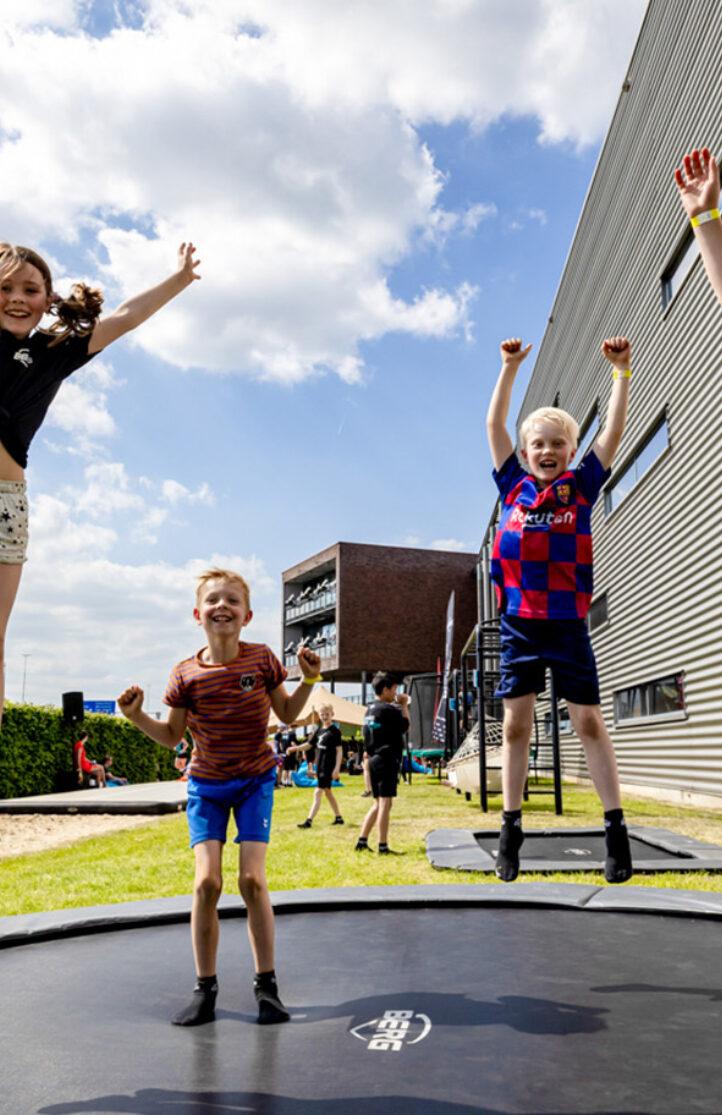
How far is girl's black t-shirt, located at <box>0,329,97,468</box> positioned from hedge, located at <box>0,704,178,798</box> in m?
10.4

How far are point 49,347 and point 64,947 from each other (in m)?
2.37

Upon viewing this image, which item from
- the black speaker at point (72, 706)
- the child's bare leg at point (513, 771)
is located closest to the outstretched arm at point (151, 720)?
the child's bare leg at point (513, 771)

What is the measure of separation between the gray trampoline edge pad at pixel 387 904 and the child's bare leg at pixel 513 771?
1281 millimetres

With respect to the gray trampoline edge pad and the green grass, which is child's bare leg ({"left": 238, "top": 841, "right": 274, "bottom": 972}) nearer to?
the gray trampoline edge pad

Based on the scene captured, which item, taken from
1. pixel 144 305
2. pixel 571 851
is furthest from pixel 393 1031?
pixel 571 851

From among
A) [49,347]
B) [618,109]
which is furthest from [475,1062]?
[618,109]

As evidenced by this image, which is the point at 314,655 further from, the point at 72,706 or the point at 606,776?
the point at 72,706

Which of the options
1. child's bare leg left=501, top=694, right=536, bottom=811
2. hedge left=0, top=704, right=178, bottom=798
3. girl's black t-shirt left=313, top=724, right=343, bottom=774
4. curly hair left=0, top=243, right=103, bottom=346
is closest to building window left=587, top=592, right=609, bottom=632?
girl's black t-shirt left=313, top=724, right=343, bottom=774

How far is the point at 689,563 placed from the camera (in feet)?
32.3

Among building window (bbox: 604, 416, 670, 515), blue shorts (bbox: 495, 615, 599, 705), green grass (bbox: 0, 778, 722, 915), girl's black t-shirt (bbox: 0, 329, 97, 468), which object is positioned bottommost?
green grass (bbox: 0, 778, 722, 915)

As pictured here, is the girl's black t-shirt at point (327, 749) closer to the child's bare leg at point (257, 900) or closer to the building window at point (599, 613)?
the child's bare leg at point (257, 900)

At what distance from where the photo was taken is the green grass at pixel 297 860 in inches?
198

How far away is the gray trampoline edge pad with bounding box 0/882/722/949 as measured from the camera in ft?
11.6

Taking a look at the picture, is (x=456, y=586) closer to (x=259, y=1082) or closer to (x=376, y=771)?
(x=376, y=771)
